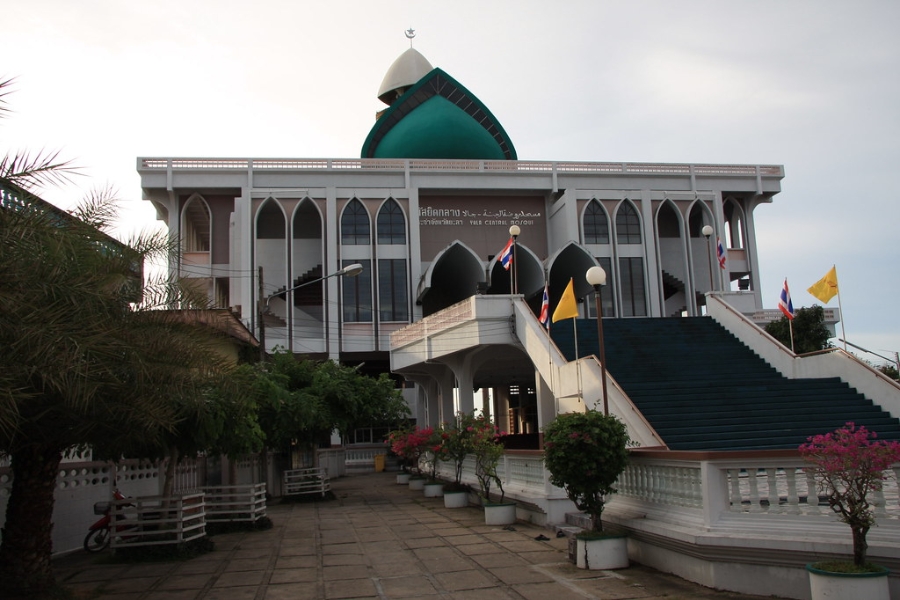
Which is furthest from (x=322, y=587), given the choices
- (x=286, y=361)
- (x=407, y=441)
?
(x=286, y=361)

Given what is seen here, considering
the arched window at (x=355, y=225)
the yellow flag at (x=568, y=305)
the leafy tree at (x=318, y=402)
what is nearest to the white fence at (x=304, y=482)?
the leafy tree at (x=318, y=402)

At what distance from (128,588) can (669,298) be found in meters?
36.6

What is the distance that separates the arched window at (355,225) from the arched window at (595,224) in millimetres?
11121

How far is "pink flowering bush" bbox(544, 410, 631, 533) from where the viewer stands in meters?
9.52

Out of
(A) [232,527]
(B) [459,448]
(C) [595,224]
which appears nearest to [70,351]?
(A) [232,527]

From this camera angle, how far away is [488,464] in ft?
49.0

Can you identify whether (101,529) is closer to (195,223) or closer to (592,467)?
(592,467)

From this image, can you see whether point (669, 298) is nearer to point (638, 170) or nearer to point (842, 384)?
point (638, 170)

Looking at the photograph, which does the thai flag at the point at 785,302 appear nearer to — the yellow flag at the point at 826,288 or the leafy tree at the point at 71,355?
the yellow flag at the point at 826,288

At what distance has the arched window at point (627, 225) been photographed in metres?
39.8

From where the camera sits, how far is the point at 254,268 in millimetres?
A: 37312

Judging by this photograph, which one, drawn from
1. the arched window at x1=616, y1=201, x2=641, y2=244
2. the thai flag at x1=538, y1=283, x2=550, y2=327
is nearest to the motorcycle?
the thai flag at x1=538, y1=283, x2=550, y2=327

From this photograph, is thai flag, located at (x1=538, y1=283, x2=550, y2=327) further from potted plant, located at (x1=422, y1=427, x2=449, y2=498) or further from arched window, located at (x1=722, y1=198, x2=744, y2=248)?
arched window, located at (x1=722, y1=198, x2=744, y2=248)

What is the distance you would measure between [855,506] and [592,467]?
3455mm
